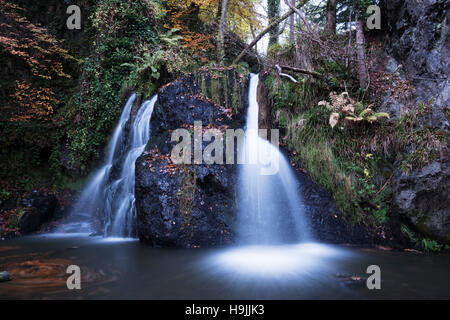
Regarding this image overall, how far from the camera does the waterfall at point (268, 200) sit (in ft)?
17.2

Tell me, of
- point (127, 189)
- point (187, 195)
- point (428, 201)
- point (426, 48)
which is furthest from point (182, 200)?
point (426, 48)

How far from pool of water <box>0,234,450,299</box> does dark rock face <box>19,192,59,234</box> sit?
179 centimetres

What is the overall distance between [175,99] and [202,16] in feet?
29.3

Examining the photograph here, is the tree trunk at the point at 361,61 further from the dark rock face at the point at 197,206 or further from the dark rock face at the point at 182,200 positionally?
the dark rock face at the point at 182,200

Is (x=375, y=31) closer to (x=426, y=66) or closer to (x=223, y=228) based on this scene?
(x=426, y=66)

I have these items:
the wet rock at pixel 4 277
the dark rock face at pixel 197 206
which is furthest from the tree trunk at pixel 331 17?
the wet rock at pixel 4 277

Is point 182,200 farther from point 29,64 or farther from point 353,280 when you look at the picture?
point 29,64

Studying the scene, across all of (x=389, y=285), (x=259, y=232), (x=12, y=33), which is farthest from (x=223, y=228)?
(x=12, y=33)

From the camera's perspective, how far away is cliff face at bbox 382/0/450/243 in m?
4.68

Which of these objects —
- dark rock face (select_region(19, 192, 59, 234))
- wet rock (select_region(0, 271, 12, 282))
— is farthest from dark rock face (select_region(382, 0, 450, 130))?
dark rock face (select_region(19, 192, 59, 234))

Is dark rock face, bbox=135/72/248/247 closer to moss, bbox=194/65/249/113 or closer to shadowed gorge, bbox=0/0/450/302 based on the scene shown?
shadowed gorge, bbox=0/0/450/302

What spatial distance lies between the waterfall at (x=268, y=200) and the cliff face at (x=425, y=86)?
6.38 ft

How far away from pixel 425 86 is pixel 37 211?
34.1 ft

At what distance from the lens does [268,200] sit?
18.3 feet
